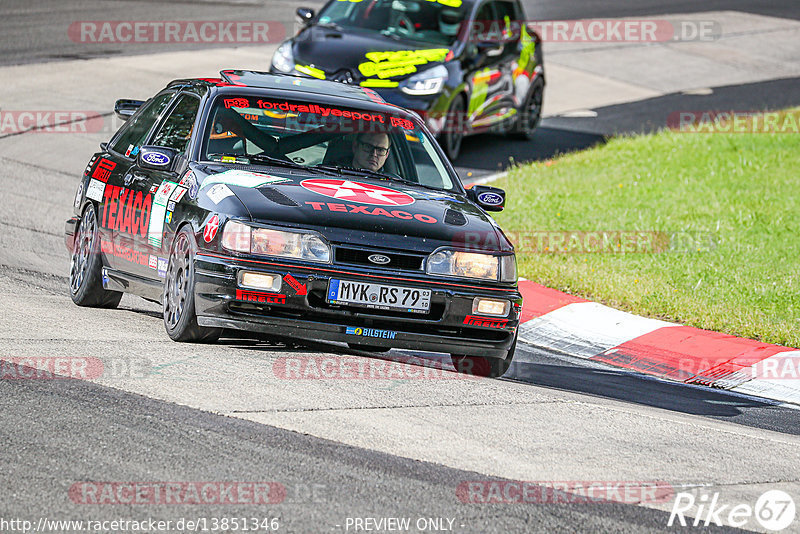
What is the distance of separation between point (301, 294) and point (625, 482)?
205 centimetres

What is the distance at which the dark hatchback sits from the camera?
539 inches

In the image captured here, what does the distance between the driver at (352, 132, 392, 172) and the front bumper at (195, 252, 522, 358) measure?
142cm

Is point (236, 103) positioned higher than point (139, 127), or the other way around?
point (236, 103)

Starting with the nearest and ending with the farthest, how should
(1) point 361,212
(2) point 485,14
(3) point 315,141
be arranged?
(1) point 361,212, (3) point 315,141, (2) point 485,14

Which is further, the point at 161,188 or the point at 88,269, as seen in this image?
the point at 88,269

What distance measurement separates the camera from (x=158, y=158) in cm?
752

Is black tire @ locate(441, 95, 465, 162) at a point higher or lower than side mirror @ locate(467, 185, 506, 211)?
lower

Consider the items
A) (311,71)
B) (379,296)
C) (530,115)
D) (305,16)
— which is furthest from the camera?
(530,115)

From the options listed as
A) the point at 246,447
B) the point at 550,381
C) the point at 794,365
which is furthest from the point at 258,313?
the point at 794,365

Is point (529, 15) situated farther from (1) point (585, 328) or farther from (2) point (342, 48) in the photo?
(1) point (585, 328)

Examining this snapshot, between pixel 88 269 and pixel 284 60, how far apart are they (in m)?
6.28

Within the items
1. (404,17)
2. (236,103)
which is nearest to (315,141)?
(236,103)

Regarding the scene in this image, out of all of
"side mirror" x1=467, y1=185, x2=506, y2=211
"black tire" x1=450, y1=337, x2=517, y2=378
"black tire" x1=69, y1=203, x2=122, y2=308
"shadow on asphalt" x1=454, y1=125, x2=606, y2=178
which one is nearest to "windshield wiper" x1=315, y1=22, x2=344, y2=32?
"shadow on asphalt" x1=454, y1=125, x2=606, y2=178

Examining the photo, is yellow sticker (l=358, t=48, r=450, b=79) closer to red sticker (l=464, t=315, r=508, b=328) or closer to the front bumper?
red sticker (l=464, t=315, r=508, b=328)
